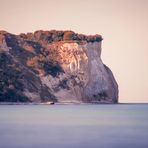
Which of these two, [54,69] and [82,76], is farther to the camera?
[82,76]

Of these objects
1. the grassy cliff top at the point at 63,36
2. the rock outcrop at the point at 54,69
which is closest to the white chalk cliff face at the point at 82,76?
the rock outcrop at the point at 54,69

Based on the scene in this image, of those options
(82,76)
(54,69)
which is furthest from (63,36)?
(82,76)

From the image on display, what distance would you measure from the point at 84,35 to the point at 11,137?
290ft

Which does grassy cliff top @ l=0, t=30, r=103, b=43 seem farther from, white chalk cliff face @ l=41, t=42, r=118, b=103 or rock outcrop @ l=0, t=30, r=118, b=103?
white chalk cliff face @ l=41, t=42, r=118, b=103

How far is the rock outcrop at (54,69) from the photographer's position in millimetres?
113938

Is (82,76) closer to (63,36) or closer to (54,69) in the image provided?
(54,69)

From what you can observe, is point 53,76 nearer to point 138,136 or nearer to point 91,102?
point 91,102

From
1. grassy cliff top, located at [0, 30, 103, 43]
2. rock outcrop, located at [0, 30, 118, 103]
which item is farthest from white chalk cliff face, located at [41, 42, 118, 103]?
grassy cliff top, located at [0, 30, 103, 43]

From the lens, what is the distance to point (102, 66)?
420ft

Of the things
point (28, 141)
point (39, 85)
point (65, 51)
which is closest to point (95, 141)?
point (28, 141)

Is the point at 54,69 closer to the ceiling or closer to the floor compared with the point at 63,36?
closer to the floor

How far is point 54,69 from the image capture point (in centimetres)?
12069

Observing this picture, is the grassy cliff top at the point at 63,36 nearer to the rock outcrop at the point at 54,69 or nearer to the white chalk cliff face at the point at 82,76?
the rock outcrop at the point at 54,69

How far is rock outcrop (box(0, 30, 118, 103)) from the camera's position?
114 metres
